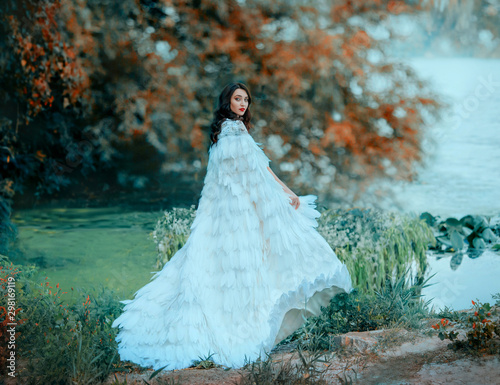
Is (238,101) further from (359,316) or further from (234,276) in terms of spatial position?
(359,316)

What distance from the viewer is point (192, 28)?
5488 millimetres

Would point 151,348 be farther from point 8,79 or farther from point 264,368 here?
point 8,79

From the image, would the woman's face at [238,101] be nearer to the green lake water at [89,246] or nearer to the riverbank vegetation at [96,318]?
the riverbank vegetation at [96,318]

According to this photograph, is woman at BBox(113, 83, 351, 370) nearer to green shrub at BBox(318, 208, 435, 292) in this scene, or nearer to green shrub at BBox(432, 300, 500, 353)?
green shrub at BBox(432, 300, 500, 353)

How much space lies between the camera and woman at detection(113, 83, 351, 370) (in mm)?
2336

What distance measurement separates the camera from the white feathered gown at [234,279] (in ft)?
7.66

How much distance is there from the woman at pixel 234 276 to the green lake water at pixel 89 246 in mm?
1331

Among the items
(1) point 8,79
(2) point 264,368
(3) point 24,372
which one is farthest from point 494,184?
(1) point 8,79

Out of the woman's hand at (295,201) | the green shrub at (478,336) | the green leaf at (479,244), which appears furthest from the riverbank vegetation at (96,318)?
the green leaf at (479,244)

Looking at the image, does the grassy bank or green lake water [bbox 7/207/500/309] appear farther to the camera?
green lake water [bbox 7/207/500/309]

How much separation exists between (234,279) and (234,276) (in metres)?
0.02

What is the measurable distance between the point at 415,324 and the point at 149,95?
159 inches

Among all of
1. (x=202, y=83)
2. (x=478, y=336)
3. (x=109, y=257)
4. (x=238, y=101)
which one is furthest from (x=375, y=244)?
(x=202, y=83)

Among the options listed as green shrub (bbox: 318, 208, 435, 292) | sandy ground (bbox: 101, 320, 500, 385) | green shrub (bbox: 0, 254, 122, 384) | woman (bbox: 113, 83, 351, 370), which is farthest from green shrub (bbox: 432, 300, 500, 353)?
green shrub (bbox: 0, 254, 122, 384)
